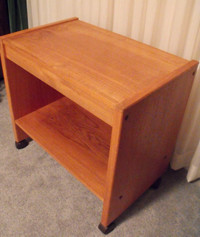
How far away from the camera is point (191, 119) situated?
119 cm

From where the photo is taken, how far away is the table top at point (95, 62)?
80 cm

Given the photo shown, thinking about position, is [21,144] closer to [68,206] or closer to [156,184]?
[68,206]

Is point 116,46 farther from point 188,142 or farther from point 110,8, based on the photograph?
point 188,142

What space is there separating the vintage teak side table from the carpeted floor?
0.09m

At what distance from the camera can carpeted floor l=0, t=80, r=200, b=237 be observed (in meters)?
1.06

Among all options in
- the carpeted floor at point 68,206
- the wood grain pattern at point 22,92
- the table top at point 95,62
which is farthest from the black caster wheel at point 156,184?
the wood grain pattern at point 22,92

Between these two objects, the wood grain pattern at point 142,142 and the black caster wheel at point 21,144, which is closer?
the wood grain pattern at point 142,142

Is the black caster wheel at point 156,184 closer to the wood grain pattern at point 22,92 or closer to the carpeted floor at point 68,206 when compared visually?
the carpeted floor at point 68,206

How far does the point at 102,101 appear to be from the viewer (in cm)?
78

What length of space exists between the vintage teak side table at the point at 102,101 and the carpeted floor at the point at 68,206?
0.09 metres

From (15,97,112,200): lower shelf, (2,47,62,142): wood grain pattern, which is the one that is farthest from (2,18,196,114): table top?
(15,97,112,200): lower shelf

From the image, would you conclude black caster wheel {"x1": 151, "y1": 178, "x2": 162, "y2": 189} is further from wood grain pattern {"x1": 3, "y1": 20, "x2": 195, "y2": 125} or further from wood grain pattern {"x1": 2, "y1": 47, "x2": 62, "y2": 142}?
wood grain pattern {"x1": 2, "y1": 47, "x2": 62, "y2": 142}

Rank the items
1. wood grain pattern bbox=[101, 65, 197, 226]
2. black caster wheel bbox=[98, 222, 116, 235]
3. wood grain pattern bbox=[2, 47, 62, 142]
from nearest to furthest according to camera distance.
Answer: wood grain pattern bbox=[101, 65, 197, 226]
black caster wheel bbox=[98, 222, 116, 235]
wood grain pattern bbox=[2, 47, 62, 142]

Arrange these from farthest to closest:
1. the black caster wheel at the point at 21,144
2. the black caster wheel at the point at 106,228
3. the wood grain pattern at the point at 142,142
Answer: the black caster wheel at the point at 21,144, the black caster wheel at the point at 106,228, the wood grain pattern at the point at 142,142
